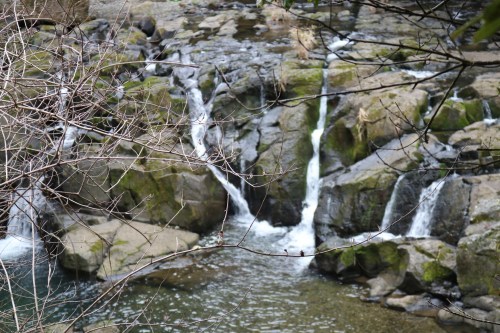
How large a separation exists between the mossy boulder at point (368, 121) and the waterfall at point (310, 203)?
0.92 ft

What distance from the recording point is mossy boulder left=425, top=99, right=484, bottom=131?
33.2 ft

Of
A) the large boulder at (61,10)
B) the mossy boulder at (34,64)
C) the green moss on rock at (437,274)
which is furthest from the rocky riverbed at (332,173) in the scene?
the mossy boulder at (34,64)

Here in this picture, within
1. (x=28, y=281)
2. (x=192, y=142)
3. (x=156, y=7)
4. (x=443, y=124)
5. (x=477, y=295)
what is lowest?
(x=28, y=281)

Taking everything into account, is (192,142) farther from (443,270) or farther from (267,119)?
(443,270)

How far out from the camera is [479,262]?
735 centimetres

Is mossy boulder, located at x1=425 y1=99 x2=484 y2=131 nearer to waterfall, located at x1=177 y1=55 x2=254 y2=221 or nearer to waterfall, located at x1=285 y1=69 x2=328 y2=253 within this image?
waterfall, located at x1=285 y1=69 x2=328 y2=253

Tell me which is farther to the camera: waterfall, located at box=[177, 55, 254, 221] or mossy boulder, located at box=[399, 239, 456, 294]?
waterfall, located at box=[177, 55, 254, 221]

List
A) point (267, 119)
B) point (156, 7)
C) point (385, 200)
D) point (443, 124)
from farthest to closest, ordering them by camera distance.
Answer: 1. point (156, 7)
2. point (267, 119)
3. point (443, 124)
4. point (385, 200)

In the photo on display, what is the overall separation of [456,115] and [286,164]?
10.3 ft

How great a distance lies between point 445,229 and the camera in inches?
341

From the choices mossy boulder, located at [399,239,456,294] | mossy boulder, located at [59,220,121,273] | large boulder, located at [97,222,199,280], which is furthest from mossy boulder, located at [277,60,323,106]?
mossy boulder, located at [59,220,121,273]

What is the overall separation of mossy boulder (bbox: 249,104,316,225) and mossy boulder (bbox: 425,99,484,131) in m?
2.33

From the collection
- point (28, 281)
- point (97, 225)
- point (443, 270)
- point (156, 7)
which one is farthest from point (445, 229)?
point (156, 7)

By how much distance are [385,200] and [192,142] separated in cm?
445
